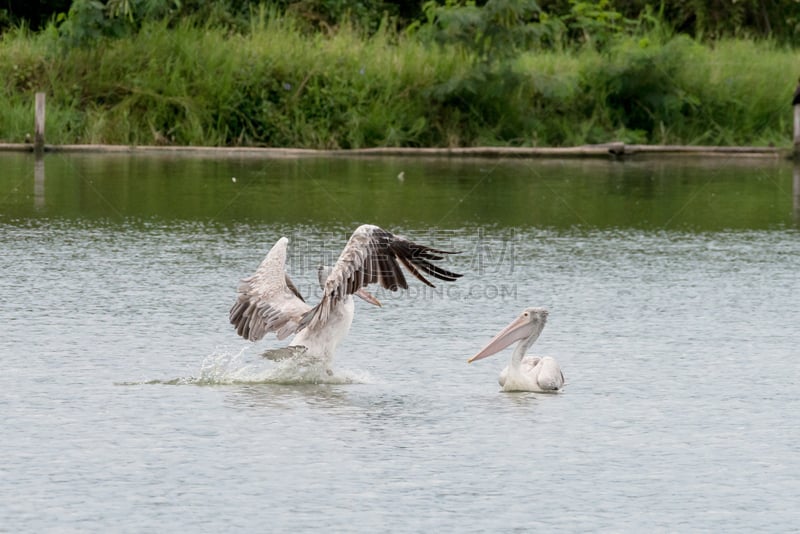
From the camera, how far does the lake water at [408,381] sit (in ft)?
20.4

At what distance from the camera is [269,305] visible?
8.76 meters

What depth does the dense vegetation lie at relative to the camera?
23.0 meters

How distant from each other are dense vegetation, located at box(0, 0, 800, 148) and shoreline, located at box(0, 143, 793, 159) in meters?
0.44

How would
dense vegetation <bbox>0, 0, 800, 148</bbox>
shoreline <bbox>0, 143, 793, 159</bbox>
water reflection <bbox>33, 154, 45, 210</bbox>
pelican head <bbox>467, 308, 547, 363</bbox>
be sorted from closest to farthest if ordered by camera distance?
pelican head <bbox>467, 308, 547, 363</bbox>, water reflection <bbox>33, 154, 45, 210</bbox>, shoreline <bbox>0, 143, 793, 159</bbox>, dense vegetation <bbox>0, 0, 800, 148</bbox>

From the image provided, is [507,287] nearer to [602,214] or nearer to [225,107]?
[602,214]

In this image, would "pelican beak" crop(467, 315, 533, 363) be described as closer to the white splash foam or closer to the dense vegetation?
the white splash foam

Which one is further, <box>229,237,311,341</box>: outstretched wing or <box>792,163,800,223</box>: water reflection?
<box>792,163,800,223</box>: water reflection

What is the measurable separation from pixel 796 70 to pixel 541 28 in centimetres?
432

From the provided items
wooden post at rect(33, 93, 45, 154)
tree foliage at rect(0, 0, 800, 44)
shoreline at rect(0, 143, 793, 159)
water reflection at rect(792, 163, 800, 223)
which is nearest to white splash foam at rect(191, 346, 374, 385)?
water reflection at rect(792, 163, 800, 223)

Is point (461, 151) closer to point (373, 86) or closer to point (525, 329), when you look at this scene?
point (373, 86)

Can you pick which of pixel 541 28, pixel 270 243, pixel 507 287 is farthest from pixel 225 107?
pixel 507 287

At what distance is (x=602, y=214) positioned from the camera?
16.1m

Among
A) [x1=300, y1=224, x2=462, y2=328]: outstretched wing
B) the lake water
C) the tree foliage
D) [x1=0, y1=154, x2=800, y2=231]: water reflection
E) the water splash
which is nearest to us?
the lake water

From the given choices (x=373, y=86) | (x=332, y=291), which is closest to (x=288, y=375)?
(x=332, y=291)
